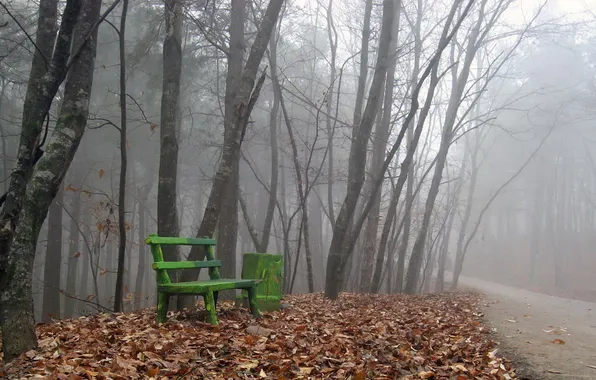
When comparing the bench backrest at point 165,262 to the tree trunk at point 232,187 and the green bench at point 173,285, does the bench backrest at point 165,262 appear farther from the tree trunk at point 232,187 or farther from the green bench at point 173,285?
the tree trunk at point 232,187

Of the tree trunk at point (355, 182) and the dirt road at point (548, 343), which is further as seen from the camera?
the tree trunk at point (355, 182)

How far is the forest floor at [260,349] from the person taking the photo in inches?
147

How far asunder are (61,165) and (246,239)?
23764mm

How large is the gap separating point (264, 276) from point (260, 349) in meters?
2.49

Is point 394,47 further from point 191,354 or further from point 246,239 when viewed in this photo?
point 246,239

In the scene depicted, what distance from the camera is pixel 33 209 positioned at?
418 centimetres

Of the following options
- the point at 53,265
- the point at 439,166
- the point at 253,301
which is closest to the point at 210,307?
the point at 253,301

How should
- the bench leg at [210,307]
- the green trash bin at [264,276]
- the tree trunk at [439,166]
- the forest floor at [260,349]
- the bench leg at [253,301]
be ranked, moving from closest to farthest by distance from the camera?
the forest floor at [260,349], the bench leg at [210,307], the bench leg at [253,301], the green trash bin at [264,276], the tree trunk at [439,166]

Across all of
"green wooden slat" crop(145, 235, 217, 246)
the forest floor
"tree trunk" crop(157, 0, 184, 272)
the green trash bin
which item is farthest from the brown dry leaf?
"tree trunk" crop(157, 0, 184, 272)

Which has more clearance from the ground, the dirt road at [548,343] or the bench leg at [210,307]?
the bench leg at [210,307]

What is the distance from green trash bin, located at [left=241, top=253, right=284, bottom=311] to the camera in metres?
6.84

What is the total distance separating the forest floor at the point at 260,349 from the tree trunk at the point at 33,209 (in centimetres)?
23

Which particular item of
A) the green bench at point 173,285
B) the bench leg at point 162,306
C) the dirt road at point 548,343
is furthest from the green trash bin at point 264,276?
the dirt road at point 548,343

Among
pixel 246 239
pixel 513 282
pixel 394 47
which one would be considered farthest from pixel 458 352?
pixel 513 282
